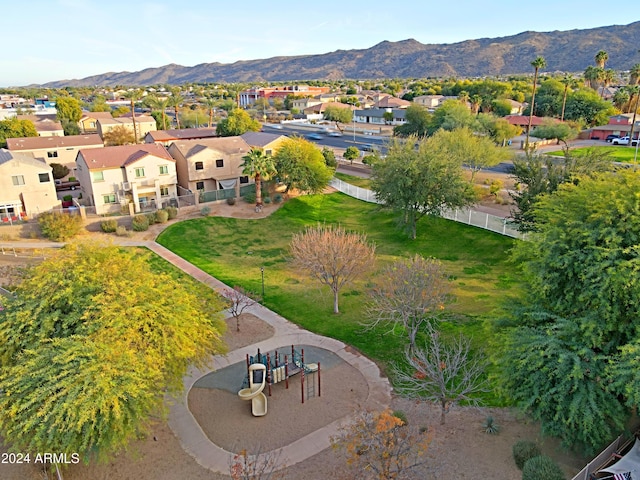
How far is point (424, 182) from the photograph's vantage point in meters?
36.9

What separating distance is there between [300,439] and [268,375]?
3.44 metres

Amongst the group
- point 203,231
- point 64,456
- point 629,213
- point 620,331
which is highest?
point 629,213

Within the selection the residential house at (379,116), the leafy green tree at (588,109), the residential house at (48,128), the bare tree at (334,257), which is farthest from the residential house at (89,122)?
the leafy green tree at (588,109)

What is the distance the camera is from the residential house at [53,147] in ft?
196

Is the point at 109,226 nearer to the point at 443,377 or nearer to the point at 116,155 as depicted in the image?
the point at 116,155

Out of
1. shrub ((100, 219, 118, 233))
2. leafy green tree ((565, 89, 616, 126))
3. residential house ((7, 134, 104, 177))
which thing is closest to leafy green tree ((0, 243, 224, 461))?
shrub ((100, 219, 118, 233))

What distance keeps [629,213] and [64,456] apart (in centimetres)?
1891

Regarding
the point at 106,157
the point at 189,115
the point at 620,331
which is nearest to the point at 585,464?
the point at 620,331

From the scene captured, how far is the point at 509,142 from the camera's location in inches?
3105

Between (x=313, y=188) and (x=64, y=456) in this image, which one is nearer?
(x=64, y=456)

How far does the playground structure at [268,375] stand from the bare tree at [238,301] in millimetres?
4608

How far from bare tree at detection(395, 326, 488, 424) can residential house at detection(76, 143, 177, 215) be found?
34373 millimetres

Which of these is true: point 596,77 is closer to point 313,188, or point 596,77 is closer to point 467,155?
point 467,155

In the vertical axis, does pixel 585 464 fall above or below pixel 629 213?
below
